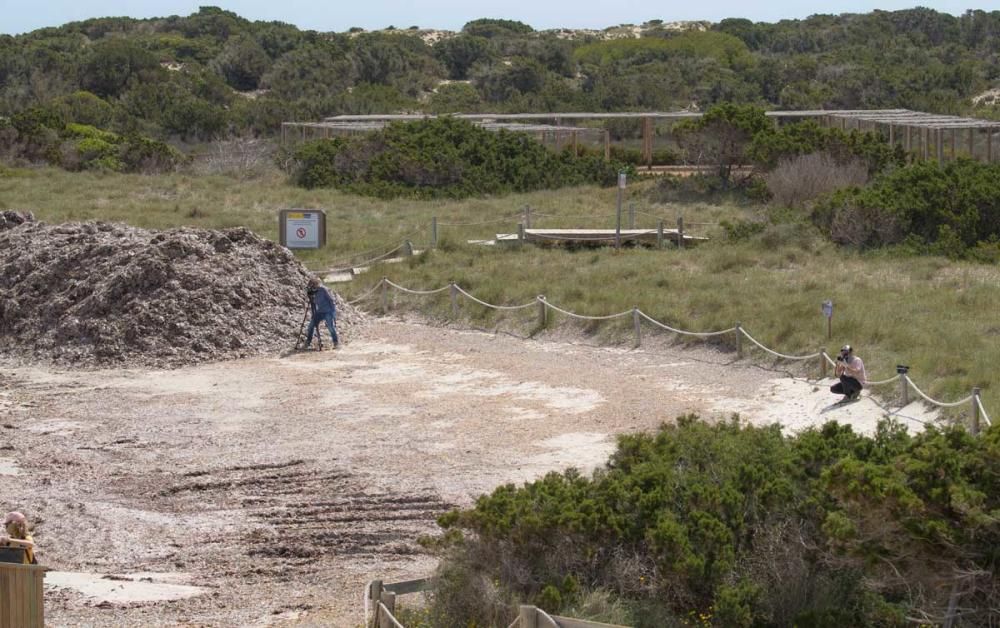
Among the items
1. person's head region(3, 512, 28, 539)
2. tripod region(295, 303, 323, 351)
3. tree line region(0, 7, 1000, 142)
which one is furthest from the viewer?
tree line region(0, 7, 1000, 142)

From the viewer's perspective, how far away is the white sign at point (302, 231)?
2878 cm

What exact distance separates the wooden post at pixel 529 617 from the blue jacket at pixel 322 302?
528 inches

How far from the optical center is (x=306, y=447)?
15.8m

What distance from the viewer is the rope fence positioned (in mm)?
14375

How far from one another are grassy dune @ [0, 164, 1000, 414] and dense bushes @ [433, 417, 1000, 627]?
4.84 m

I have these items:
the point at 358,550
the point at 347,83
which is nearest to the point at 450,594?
the point at 358,550

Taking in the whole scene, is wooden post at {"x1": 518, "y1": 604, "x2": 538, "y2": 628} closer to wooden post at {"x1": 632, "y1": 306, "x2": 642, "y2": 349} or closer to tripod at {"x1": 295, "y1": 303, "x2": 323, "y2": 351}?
wooden post at {"x1": 632, "y1": 306, "x2": 642, "y2": 349}

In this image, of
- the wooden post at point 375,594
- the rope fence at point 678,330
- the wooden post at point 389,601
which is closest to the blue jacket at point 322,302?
the rope fence at point 678,330

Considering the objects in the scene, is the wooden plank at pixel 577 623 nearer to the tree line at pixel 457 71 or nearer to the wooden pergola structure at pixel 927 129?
the wooden pergola structure at pixel 927 129

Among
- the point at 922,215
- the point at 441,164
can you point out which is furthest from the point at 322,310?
the point at 441,164

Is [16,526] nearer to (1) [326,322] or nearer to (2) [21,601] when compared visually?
(2) [21,601]

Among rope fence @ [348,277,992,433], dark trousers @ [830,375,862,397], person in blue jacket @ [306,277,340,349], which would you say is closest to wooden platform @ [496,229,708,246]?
rope fence @ [348,277,992,433]

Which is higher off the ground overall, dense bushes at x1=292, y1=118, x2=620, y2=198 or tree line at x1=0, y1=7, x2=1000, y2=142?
tree line at x1=0, y1=7, x2=1000, y2=142

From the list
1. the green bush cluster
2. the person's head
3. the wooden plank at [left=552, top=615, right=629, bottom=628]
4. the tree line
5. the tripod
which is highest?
the tree line
